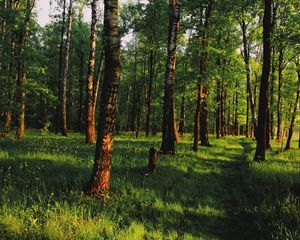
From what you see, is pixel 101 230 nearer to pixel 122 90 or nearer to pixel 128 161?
pixel 128 161

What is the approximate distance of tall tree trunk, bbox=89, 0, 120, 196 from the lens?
27.4 ft

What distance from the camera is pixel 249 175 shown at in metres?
13.6

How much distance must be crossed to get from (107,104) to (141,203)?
8.54 feet

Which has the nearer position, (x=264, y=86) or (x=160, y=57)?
(x=264, y=86)

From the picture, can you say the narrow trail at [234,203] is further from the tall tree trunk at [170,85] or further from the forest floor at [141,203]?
the tall tree trunk at [170,85]

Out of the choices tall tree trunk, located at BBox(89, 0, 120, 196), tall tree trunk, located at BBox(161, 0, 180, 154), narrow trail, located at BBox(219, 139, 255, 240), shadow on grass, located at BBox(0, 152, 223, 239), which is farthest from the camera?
tall tree trunk, located at BBox(161, 0, 180, 154)

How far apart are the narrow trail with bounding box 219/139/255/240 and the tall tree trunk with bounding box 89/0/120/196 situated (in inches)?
125

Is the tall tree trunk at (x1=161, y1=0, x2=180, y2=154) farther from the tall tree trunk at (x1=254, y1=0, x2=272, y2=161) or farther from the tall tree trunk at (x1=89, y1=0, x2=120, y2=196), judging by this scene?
the tall tree trunk at (x1=89, y1=0, x2=120, y2=196)

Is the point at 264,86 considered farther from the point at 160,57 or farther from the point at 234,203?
the point at 160,57

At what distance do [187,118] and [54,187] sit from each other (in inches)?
2066

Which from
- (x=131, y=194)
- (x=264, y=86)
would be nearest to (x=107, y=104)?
(x=131, y=194)

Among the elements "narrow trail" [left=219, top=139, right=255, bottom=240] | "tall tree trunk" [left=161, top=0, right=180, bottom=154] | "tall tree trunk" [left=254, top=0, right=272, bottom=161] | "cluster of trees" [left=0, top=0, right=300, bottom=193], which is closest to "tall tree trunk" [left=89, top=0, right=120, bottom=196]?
"cluster of trees" [left=0, top=0, right=300, bottom=193]

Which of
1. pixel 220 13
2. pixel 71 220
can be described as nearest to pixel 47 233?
pixel 71 220

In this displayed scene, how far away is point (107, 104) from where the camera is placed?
844 cm
